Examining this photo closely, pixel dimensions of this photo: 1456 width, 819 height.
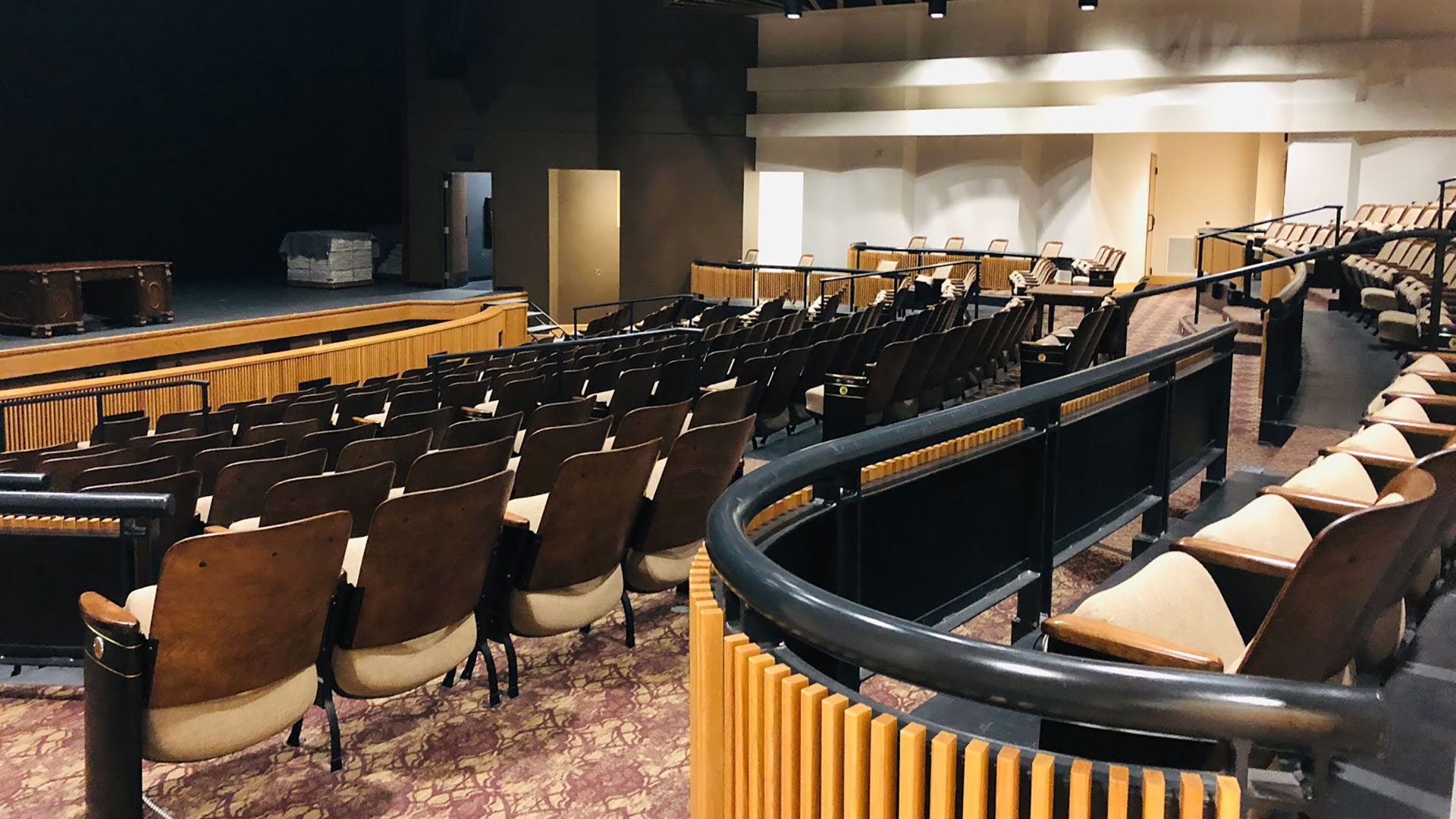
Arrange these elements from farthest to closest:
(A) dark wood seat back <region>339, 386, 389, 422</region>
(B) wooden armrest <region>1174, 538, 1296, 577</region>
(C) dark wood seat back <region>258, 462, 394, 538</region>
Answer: (A) dark wood seat back <region>339, 386, 389, 422</region> → (C) dark wood seat back <region>258, 462, 394, 538</region> → (B) wooden armrest <region>1174, 538, 1296, 577</region>

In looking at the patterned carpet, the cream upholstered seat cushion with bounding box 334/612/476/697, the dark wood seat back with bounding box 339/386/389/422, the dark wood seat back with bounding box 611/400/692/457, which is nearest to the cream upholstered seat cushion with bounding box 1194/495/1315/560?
the patterned carpet

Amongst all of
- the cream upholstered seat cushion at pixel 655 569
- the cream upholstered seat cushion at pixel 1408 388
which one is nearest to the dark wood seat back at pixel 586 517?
the cream upholstered seat cushion at pixel 655 569

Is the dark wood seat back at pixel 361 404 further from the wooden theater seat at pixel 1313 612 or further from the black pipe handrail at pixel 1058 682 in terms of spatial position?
the black pipe handrail at pixel 1058 682

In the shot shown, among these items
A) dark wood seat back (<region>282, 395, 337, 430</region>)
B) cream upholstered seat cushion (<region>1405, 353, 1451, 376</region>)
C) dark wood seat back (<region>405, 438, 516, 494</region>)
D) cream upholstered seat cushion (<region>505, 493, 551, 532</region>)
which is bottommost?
dark wood seat back (<region>282, 395, 337, 430</region>)

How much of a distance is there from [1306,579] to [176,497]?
3.55 metres

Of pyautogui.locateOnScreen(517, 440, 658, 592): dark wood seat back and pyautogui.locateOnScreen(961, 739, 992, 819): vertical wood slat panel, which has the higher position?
pyautogui.locateOnScreen(961, 739, 992, 819): vertical wood slat panel

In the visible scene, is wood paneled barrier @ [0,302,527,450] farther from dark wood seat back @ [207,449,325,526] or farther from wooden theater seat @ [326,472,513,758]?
wooden theater seat @ [326,472,513,758]

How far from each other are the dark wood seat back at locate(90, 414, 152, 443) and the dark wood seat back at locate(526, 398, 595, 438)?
3294 mm

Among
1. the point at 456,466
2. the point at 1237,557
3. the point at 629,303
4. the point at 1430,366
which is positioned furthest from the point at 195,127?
the point at 1237,557

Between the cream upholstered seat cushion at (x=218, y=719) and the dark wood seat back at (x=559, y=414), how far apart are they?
270cm

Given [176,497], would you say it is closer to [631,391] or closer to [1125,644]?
[631,391]

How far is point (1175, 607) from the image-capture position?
7.77 ft

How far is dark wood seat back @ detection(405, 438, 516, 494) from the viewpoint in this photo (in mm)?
4020

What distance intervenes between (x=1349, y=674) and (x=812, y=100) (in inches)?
733
